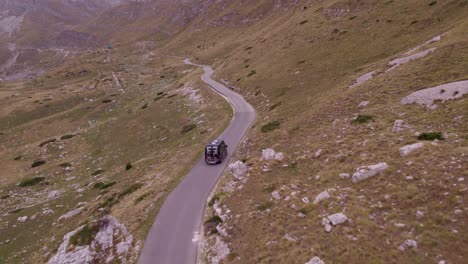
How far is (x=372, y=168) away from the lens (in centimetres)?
1841

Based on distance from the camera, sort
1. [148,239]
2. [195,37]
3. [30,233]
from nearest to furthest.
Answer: [148,239], [30,233], [195,37]

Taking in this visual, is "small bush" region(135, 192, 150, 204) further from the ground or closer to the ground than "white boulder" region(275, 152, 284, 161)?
further from the ground

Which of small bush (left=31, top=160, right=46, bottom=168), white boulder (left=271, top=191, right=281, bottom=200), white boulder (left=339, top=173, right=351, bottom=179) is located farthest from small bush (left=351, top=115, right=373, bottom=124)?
small bush (left=31, top=160, right=46, bottom=168)

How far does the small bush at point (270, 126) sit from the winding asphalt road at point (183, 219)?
12.4 feet

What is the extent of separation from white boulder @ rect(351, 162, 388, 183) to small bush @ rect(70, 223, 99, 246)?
72.1ft

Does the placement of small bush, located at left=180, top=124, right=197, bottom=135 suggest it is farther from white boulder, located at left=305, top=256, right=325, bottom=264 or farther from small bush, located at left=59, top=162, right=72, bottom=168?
white boulder, located at left=305, top=256, right=325, bottom=264

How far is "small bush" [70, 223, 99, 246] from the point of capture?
22.4 meters

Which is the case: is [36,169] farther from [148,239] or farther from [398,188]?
[398,188]

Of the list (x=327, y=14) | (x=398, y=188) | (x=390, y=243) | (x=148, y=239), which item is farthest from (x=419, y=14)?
(x=148, y=239)

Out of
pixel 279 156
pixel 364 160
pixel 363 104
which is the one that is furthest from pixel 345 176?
pixel 363 104

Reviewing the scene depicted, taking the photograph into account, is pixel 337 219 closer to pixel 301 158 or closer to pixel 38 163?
pixel 301 158

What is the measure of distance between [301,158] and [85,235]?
2042 centimetres

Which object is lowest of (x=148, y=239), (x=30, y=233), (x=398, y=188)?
(x=398, y=188)

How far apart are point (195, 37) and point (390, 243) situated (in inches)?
6809
